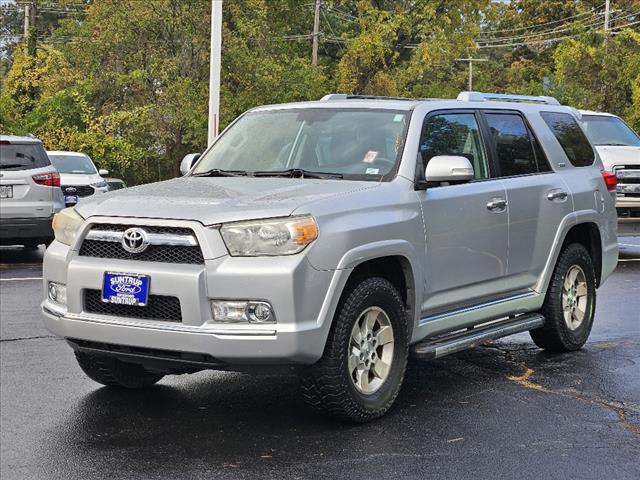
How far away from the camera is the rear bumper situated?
14.9 m

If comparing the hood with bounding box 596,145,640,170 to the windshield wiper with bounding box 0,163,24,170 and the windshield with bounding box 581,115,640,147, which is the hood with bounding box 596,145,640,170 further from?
the windshield wiper with bounding box 0,163,24,170

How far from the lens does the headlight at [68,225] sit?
19.5ft

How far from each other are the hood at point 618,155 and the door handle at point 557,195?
925cm

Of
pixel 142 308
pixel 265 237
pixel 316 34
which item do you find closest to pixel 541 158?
pixel 265 237

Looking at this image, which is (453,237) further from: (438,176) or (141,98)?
(141,98)

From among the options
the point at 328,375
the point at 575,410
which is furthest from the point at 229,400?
the point at 575,410

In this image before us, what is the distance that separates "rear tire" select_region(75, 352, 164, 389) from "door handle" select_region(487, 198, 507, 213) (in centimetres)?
244

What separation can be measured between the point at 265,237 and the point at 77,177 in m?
16.7

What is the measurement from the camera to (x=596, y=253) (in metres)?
8.51

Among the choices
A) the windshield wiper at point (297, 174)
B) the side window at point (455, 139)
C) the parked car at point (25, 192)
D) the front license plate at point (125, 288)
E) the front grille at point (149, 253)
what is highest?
the side window at point (455, 139)

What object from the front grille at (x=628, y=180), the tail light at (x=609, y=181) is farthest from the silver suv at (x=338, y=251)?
the front grille at (x=628, y=180)

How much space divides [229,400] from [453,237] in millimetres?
1722

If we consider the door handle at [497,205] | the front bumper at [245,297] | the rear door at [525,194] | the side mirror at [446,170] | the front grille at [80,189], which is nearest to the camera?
the front bumper at [245,297]

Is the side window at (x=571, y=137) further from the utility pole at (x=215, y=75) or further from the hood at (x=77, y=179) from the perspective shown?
the hood at (x=77, y=179)
